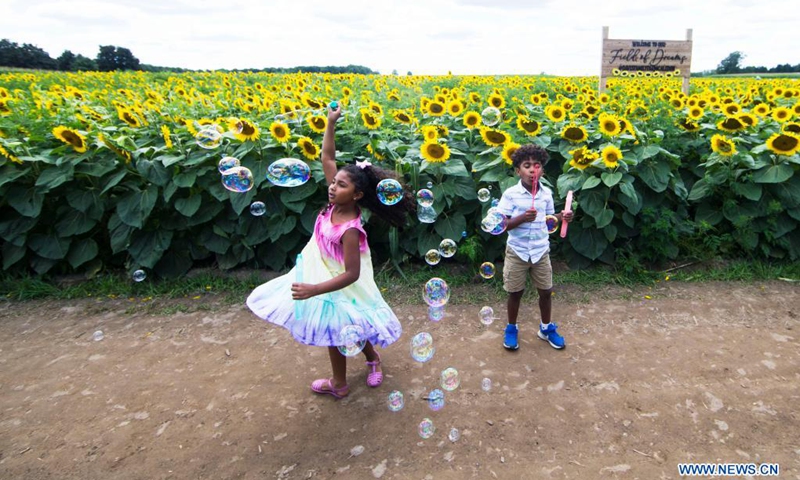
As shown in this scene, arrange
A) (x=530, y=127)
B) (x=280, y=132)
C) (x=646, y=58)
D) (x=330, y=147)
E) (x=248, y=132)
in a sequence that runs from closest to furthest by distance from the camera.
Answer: (x=330, y=147)
(x=248, y=132)
(x=280, y=132)
(x=530, y=127)
(x=646, y=58)

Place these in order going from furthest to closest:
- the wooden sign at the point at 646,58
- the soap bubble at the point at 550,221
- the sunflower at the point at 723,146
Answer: the wooden sign at the point at 646,58, the sunflower at the point at 723,146, the soap bubble at the point at 550,221

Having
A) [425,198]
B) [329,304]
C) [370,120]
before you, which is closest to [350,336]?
[329,304]

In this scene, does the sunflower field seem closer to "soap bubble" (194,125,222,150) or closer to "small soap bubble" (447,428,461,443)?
"soap bubble" (194,125,222,150)

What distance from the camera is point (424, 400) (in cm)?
326

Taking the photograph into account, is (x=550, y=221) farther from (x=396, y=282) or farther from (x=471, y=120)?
(x=471, y=120)

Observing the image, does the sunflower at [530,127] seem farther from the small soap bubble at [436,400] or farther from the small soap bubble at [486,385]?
the small soap bubble at [436,400]

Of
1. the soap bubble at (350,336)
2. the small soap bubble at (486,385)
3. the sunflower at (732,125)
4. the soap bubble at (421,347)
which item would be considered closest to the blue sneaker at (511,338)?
the small soap bubble at (486,385)

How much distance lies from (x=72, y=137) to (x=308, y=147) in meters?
2.43

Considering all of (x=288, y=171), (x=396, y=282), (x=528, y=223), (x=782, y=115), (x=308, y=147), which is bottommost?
(x=396, y=282)

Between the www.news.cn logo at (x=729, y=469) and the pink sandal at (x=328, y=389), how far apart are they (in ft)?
6.68

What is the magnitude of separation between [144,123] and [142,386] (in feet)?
12.2

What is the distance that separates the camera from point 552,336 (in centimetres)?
388

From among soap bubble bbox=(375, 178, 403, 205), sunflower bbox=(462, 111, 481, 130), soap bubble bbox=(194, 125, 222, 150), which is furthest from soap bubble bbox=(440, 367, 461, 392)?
sunflower bbox=(462, 111, 481, 130)

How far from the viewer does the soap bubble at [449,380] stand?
3.27 metres
